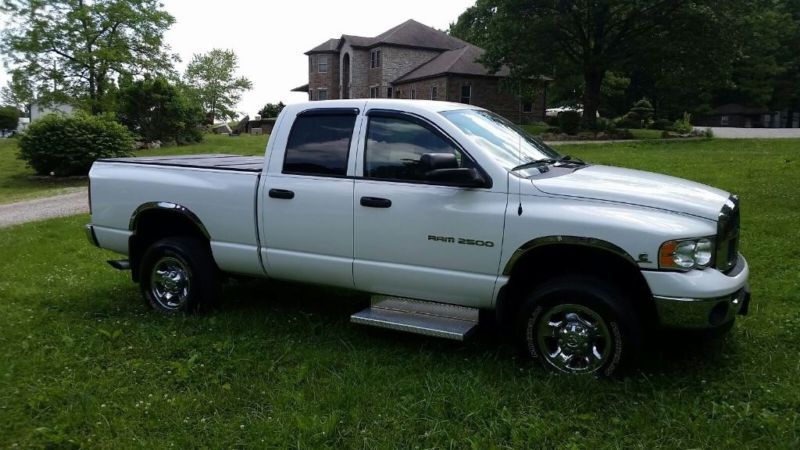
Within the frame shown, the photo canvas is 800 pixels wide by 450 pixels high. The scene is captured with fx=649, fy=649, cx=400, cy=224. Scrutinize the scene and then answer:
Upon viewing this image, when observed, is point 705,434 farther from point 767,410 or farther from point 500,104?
point 500,104

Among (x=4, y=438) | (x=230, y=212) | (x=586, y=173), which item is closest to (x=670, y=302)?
(x=586, y=173)

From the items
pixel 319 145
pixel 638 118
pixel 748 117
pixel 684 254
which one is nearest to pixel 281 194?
pixel 319 145

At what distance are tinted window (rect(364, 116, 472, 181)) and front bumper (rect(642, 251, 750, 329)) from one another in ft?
5.31

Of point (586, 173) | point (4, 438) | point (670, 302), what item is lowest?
point (4, 438)

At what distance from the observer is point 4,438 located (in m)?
3.87

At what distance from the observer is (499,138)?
16.5 ft

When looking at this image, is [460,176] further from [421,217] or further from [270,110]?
[270,110]

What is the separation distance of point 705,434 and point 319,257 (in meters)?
2.93

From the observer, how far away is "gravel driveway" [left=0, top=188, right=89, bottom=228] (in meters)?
13.4

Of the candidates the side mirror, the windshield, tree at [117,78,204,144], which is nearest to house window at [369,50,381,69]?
tree at [117,78,204,144]

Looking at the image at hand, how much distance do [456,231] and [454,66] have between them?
39905 millimetres

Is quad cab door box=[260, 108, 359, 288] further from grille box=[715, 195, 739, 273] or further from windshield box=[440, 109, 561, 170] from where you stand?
grille box=[715, 195, 739, 273]

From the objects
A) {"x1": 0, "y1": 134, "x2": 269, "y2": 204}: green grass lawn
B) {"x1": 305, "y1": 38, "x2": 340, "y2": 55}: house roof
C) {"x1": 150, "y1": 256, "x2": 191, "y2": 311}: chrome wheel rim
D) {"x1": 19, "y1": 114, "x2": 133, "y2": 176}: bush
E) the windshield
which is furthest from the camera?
{"x1": 305, "y1": 38, "x2": 340, "y2": 55}: house roof

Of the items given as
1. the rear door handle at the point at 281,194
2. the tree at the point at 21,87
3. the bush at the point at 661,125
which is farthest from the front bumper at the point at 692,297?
the tree at the point at 21,87
